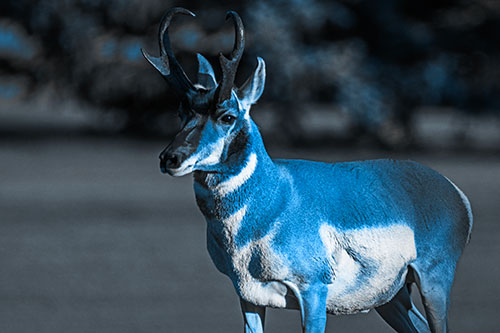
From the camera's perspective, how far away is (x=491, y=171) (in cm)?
1752

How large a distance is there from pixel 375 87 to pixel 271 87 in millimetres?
2722

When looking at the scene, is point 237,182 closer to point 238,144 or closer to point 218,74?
point 238,144

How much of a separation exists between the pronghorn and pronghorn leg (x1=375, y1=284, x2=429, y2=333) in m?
0.20

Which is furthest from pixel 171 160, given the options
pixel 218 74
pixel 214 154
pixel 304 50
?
pixel 304 50

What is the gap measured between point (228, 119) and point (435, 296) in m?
1.18

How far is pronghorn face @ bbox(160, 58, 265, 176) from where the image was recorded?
9.08 feet

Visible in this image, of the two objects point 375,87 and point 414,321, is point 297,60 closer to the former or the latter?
point 375,87

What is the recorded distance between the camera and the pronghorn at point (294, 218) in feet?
9.53

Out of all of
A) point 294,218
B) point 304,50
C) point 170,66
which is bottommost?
point 304,50

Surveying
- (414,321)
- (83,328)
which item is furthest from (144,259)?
(414,321)


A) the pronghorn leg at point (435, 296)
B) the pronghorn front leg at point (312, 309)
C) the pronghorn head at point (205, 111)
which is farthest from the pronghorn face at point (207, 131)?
the pronghorn leg at point (435, 296)

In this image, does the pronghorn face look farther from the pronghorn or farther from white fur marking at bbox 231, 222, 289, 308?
white fur marking at bbox 231, 222, 289, 308

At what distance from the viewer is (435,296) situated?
3199 millimetres

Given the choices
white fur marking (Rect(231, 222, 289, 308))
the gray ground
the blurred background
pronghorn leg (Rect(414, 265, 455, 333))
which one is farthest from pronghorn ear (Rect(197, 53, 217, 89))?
the blurred background
